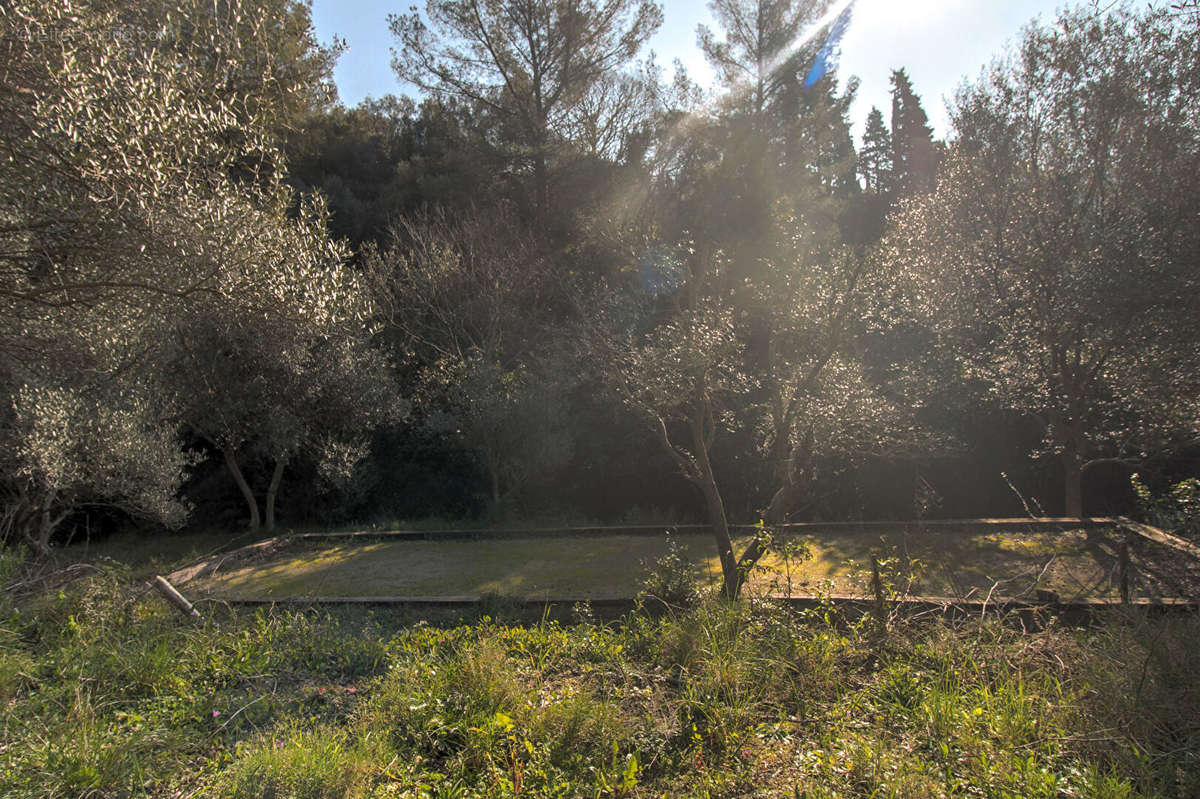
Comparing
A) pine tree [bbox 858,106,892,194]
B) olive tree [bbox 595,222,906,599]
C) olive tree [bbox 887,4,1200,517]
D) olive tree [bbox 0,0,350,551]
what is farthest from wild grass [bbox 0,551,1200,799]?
pine tree [bbox 858,106,892,194]

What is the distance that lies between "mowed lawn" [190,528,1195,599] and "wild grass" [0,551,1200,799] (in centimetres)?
114

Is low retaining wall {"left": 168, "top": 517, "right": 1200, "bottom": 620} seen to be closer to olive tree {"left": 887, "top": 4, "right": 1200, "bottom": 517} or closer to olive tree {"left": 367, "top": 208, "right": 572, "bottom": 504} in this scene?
→ olive tree {"left": 887, "top": 4, "right": 1200, "bottom": 517}

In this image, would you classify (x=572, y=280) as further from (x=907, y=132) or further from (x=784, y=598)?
(x=907, y=132)

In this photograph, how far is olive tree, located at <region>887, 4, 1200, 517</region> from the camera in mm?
5879

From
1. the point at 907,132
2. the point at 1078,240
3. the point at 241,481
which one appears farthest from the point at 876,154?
the point at 241,481

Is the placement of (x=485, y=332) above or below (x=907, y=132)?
below

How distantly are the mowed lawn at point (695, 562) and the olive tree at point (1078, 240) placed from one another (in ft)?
5.60

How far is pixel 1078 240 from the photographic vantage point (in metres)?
6.75

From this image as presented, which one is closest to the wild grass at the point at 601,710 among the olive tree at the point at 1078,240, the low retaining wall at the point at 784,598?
the low retaining wall at the point at 784,598

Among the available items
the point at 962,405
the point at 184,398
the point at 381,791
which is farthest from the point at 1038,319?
the point at 184,398

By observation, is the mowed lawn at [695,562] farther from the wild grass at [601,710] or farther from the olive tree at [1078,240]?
the olive tree at [1078,240]

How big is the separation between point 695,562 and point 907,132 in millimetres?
22575

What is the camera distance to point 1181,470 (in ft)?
29.6

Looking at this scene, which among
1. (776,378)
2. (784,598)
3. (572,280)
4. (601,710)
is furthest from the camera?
(572,280)
